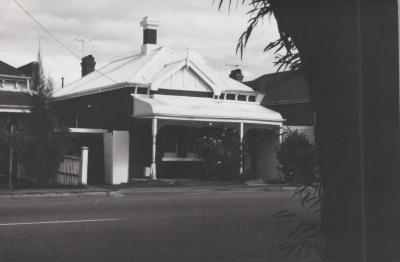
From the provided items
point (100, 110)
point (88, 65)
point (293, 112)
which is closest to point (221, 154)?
point (100, 110)

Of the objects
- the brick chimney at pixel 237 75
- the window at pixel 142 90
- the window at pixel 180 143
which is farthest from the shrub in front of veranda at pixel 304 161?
the brick chimney at pixel 237 75

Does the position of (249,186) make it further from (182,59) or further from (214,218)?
(214,218)

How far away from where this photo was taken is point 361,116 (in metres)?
2.49

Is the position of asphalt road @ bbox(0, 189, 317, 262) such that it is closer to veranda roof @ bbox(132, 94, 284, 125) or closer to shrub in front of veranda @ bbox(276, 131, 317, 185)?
shrub in front of veranda @ bbox(276, 131, 317, 185)

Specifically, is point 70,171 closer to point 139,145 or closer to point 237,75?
point 139,145

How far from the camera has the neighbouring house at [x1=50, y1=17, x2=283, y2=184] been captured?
19.0m

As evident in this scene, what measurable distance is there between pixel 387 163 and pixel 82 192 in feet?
42.9

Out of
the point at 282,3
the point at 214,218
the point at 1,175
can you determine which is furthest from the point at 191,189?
the point at 282,3

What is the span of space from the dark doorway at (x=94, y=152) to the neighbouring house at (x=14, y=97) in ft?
7.71

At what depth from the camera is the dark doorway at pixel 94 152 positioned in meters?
19.1

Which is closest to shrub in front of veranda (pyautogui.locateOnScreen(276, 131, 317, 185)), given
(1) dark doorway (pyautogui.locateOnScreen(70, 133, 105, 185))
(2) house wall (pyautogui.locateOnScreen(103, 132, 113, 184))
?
(2) house wall (pyautogui.locateOnScreen(103, 132, 113, 184))

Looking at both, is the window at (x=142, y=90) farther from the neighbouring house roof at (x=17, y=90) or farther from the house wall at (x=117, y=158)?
the neighbouring house roof at (x=17, y=90)

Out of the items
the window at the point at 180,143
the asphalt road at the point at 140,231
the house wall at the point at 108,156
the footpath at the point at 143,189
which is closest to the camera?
the asphalt road at the point at 140,231

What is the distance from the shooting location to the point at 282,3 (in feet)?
8.77
